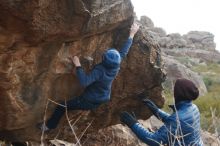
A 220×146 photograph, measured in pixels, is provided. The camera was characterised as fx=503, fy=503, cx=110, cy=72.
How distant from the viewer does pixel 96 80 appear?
7.97 m

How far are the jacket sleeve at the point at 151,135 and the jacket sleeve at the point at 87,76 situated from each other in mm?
998

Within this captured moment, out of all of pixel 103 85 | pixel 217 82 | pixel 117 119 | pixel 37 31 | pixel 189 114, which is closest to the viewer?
pixel 37 31

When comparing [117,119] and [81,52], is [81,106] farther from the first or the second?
[117,119]

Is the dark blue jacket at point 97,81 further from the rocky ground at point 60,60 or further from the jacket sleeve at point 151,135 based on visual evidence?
the jacket sleeve at point 151,135

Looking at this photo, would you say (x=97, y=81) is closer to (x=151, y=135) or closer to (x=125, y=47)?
(x=125, y=47)

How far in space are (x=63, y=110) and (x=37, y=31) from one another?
2.02 m


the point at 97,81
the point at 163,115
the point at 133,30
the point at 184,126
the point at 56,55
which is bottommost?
the point at 163,115

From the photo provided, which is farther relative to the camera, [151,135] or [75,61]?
[75,61]

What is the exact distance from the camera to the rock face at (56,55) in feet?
22.1

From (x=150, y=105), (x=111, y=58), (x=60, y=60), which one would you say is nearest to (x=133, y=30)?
(x=111, y=58)

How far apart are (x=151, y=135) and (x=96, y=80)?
124 cm

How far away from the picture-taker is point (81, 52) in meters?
8.12

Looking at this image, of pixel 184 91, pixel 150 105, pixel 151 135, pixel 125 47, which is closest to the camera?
pixel 184 91

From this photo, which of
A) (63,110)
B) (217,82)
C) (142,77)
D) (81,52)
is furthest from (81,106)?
(217,82)
